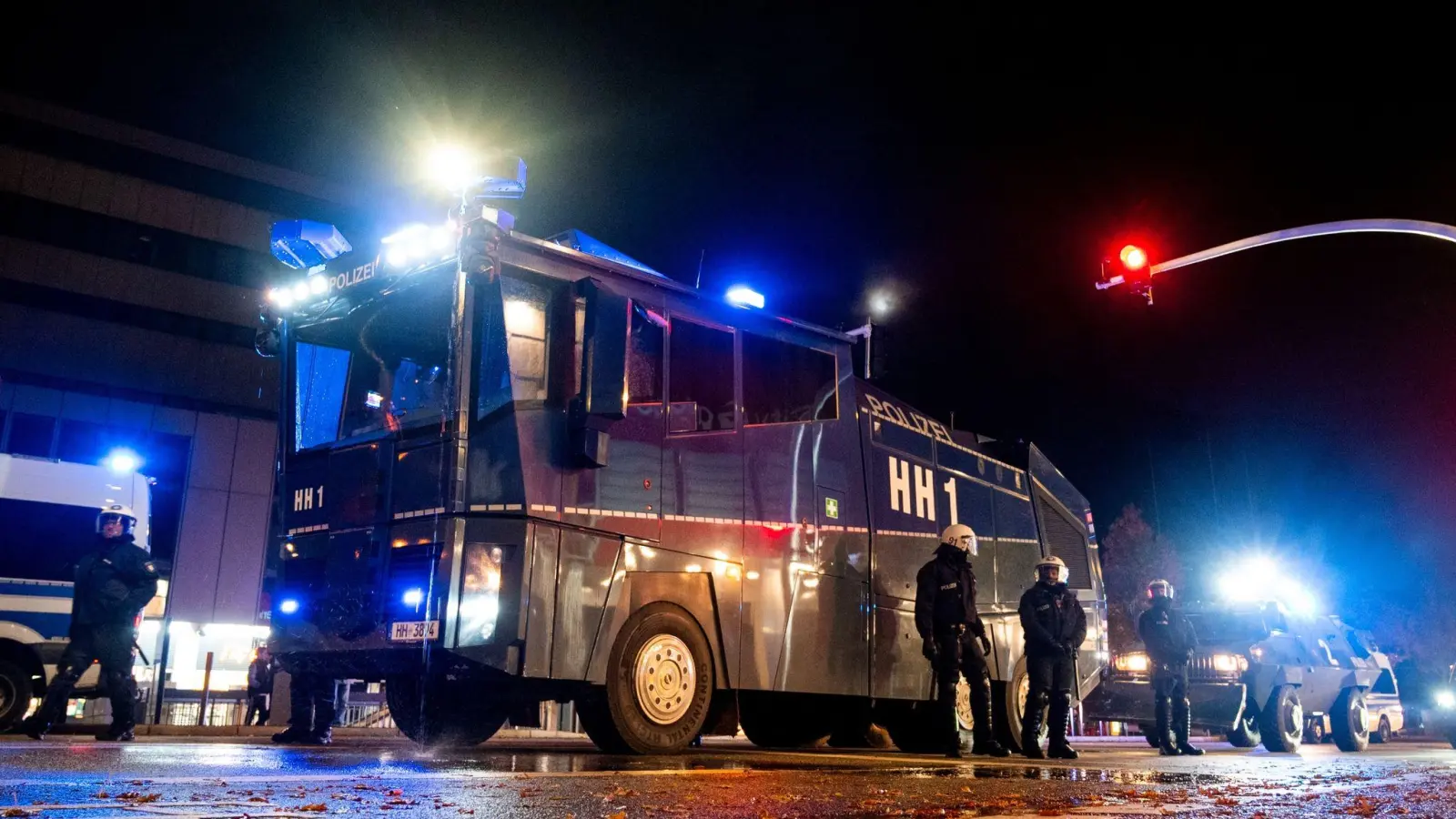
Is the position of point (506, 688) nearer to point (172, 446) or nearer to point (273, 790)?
point (273, 790)

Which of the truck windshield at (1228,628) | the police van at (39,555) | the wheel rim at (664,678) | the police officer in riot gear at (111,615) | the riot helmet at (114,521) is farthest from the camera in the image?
the truck windshield at (1228,628)

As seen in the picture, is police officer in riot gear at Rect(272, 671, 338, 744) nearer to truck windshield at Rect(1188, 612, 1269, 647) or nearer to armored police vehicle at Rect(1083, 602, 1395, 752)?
armored police vehicle at Rect(1083, 602, 1395, 752)

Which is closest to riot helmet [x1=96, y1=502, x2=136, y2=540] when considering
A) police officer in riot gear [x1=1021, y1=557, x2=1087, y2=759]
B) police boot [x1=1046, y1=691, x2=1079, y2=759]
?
police officer in riot gear [x1=1021, y1=557, x2=1087, y2=759]

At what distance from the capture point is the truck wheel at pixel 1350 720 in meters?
16.2

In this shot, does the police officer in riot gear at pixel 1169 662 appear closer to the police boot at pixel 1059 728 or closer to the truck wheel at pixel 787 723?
the police boot at pixel 1059 728

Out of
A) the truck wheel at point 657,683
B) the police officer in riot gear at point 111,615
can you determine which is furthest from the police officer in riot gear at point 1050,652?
the police officer in riot gear at point 111,615

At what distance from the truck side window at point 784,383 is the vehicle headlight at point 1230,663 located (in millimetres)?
7748

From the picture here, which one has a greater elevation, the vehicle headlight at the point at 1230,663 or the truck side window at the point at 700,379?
the truck side window at the point at 700,379

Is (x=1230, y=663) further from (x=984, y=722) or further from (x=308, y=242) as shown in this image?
(x=308, y=242)

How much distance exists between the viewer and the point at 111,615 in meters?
9.52

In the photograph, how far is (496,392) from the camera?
7543 mm

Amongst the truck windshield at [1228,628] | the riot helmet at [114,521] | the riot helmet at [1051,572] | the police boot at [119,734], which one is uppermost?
the riot helmet at [114,521]

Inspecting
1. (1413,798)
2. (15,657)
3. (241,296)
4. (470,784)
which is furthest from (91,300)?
(1413,798)

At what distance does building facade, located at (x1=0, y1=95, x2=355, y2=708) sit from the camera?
30.6 meters
